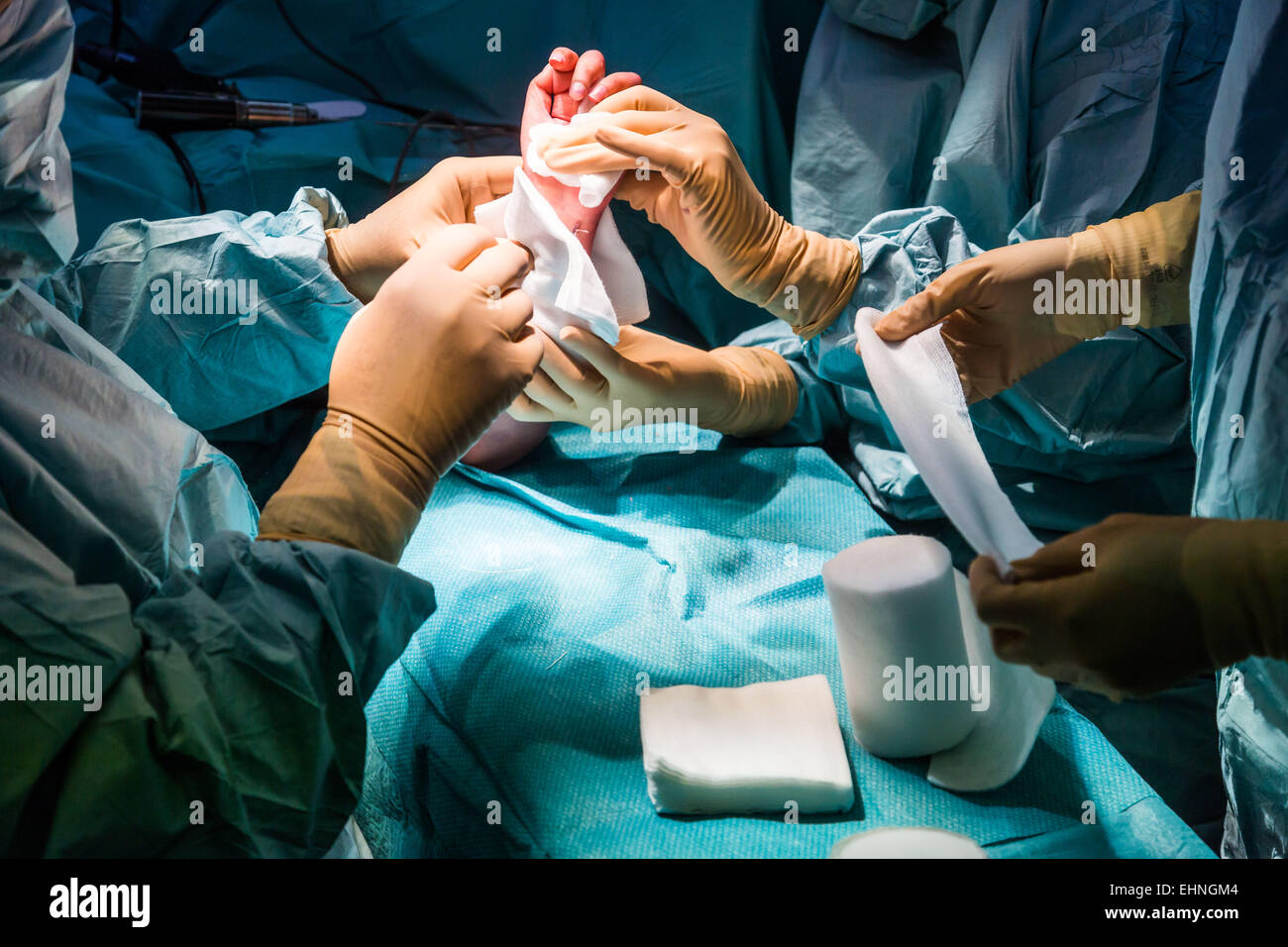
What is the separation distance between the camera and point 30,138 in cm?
115

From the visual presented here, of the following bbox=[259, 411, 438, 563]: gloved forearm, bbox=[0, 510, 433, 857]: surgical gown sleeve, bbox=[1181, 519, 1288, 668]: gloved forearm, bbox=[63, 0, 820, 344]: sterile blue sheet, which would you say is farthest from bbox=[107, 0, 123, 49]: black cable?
bbox=[1181, 519, 1288, 668]: gloved forearm

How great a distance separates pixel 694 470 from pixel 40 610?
1.36 metres

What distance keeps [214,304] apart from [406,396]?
633 mm

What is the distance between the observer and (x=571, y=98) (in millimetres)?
1859

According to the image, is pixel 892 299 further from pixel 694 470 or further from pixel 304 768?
pixel 304 768

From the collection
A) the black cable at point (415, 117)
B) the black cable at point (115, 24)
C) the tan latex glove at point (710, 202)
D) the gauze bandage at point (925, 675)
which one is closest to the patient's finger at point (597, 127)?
the tan latex glove at point (710, 202)

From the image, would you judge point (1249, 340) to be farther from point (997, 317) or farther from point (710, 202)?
point (710, 202)

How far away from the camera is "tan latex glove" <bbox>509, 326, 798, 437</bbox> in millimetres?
1858

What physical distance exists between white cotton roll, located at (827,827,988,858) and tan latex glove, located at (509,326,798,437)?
3.22ft

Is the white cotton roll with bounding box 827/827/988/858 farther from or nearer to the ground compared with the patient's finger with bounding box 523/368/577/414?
nearer to the ground

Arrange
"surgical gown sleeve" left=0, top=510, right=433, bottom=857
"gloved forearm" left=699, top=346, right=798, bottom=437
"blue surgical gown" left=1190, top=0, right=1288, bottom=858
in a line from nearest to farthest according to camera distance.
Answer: "surgical gown sleeve" left=0, top=510, right=433, bottom=857, "blue surgical gown" left=1190, top=0, right=1288, bottom=858, "gloved forearm" left=699, top=346, right=798, bottom=437

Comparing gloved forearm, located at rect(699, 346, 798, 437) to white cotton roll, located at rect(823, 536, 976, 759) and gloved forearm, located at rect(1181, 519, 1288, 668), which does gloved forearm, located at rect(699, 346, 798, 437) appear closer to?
white cotton roll, located at rect(823, 536, 976, 759)

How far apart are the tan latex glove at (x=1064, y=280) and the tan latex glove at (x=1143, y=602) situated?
24.1 inches

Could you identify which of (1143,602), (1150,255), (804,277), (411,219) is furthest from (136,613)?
(1150,255)
